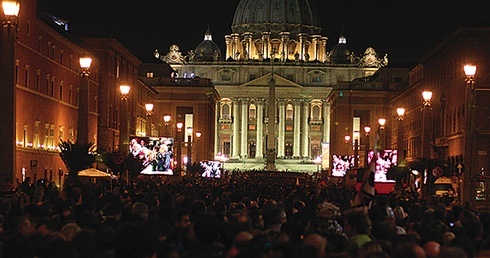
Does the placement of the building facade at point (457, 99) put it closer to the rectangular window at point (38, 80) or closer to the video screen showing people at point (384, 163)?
the video screen showing people at point (384, 163)

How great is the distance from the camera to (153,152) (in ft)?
234

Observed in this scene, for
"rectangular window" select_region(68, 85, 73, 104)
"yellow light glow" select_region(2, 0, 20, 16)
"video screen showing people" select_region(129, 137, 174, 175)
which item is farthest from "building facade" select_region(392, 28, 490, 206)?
"yellow light glow" select_region(2, 0, 20, 16)

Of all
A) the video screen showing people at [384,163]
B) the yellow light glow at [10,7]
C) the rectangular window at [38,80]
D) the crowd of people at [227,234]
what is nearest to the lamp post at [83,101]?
the yellow light glow at [10,7]

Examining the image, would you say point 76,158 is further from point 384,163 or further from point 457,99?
point 457,99

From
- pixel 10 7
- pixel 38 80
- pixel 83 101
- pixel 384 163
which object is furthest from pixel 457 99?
pixel 10 7

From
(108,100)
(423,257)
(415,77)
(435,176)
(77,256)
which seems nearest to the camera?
(77,256)

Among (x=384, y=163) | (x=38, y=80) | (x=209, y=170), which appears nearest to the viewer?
(x=384, y=163)

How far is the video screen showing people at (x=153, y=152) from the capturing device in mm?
70375

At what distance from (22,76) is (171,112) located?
10552cm

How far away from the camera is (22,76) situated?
222 feet

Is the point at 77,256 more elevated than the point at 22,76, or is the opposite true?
the point at 22,76

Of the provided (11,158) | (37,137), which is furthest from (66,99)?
(11,158)

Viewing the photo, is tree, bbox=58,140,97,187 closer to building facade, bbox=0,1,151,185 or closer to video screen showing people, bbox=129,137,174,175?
building facade, bbox=0,1,151,185

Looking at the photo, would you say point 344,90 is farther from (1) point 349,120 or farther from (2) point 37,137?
(2) point 37,137
